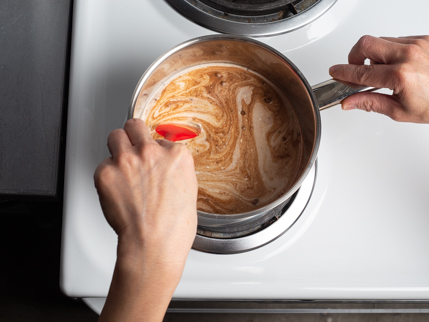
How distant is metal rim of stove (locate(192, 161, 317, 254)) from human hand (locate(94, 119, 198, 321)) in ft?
0.58

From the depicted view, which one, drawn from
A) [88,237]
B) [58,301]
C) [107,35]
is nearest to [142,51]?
[107,35]

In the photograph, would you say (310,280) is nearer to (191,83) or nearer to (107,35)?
(191,83)

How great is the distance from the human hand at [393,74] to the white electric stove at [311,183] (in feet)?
0.25

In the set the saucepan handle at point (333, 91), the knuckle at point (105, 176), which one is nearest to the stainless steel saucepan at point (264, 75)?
the saucepan handle at point (333, 91)

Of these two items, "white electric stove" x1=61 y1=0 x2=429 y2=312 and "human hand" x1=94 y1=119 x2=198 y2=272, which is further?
"white electric stove" x1=61 y1=0 x2=429 y2=312

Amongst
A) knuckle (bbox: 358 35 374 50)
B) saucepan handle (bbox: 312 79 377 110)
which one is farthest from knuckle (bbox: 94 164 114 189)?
knuckle (bbox: 358 35 374 50)

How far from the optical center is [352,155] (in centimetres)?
71

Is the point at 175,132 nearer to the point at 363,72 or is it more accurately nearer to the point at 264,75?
the point at 264,75

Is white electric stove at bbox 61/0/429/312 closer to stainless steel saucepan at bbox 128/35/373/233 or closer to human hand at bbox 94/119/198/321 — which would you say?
stainless steel saucepan at bbox 128/35/373/233

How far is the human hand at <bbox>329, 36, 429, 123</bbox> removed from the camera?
24.1 inches

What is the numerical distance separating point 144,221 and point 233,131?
340mm

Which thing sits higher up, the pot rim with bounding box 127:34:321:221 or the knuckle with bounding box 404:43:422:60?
the knuckle with bounding box 404:43:422:60

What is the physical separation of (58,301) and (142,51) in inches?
41.7

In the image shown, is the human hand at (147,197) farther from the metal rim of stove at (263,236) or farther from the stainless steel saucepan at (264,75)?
the metal rim of stove at (263,236)
